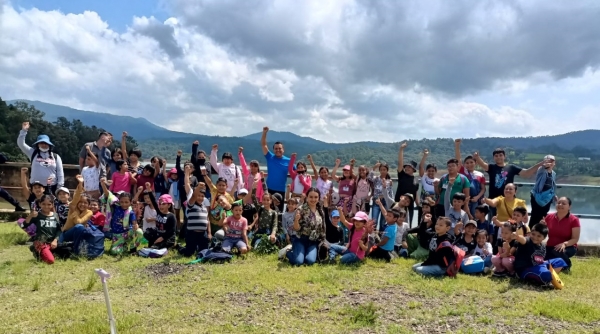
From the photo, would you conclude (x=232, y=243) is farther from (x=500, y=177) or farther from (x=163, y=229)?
(x=500, y=177)

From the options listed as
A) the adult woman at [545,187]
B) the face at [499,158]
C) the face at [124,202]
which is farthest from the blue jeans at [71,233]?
the adult woman at [545,187]

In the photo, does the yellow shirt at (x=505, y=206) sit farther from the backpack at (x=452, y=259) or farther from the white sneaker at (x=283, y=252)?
the white sneaker at (x=283, y=252)

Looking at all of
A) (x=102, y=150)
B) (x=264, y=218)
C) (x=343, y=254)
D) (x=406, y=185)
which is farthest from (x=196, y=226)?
(x=406, y=185)

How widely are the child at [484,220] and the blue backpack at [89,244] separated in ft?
22.3

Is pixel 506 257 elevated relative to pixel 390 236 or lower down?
lower down

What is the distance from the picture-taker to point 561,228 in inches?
282

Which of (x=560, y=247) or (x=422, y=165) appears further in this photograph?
(x=422, y=165)

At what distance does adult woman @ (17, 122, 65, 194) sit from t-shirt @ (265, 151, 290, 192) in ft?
14.6

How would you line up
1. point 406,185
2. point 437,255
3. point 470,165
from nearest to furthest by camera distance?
point 437,255 < point 470,165 < point 406,185

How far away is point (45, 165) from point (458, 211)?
327 inches

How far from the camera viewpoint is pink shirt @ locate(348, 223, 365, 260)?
24.6ft

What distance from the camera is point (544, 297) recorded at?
581cm

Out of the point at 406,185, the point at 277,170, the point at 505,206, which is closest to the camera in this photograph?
the point at 505,206

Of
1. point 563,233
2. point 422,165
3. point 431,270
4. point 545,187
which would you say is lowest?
point 431,270
